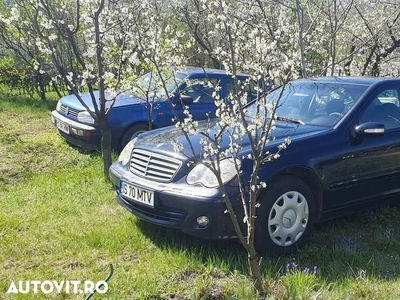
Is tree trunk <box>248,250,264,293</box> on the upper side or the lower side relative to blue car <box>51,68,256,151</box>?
lower

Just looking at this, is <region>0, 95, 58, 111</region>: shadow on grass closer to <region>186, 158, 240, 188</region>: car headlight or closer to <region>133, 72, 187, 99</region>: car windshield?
<region>133, 72, 187, 99</region>: car windshield

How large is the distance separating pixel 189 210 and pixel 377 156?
1929 millimetres

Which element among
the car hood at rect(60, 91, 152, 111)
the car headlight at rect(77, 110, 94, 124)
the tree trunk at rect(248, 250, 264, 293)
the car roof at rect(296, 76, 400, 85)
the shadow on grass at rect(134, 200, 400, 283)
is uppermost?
the car roof at rect(296, 76, 400, 85)

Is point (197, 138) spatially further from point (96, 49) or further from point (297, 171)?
point (96, 49)

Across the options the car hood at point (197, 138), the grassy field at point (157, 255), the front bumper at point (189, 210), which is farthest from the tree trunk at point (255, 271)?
the car hood at point (197, 138)

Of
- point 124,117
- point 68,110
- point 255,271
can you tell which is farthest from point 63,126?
point 255,271

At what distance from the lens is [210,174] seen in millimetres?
3639

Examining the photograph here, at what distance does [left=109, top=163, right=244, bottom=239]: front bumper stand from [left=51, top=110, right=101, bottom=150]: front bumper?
3253mm

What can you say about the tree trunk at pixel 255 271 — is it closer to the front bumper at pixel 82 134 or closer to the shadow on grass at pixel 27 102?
the front bumper at pixel 82 134

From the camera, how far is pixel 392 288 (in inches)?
129

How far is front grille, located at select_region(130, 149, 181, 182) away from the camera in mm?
3818

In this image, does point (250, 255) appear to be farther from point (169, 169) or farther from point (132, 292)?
point (169, 169)

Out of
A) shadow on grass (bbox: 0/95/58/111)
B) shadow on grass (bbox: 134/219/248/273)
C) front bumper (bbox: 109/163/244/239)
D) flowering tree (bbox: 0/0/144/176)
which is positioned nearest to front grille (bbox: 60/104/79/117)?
flowering tree (bbox: 0/0/144/176)

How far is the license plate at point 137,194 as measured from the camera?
3768 mm
